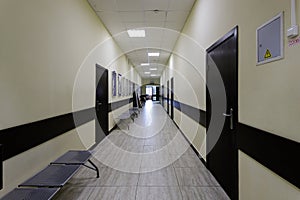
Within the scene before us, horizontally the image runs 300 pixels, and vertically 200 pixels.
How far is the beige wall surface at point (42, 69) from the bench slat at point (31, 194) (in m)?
0.08

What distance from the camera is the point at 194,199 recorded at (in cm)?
254

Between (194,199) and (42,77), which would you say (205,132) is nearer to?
(194,199)

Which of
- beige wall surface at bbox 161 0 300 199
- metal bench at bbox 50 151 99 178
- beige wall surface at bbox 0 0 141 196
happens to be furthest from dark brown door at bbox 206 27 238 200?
beige wall surface at bbox 0 0 141 196

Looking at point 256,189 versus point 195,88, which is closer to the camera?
point 256,189

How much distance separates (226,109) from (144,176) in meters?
1.63

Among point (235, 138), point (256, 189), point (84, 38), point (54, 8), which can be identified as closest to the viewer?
point (256, 189)

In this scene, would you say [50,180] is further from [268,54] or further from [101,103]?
[101,103]

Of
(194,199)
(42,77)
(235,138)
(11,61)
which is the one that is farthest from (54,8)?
(194,199)

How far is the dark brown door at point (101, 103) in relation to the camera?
17.1ft

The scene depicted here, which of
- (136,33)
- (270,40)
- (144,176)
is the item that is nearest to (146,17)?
(136,33)

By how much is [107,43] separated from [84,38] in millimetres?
2022

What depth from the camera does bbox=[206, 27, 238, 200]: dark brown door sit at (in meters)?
2.38

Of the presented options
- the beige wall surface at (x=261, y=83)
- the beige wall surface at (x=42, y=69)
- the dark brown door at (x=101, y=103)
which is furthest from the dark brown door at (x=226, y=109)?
the dark brown door at (x=101, y=103)

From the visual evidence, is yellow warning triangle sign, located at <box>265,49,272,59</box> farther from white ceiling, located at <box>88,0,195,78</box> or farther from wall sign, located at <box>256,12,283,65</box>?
white ceiling, located at <box>88,0,195,78</box>
